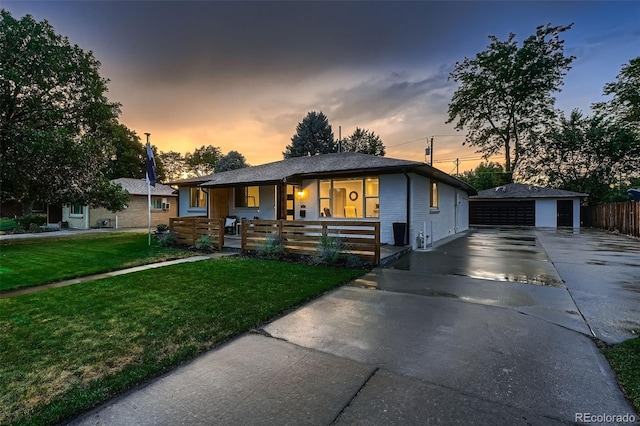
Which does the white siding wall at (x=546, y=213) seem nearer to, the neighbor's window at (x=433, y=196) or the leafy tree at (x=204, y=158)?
the neighbor's window at (x=433, y=196)

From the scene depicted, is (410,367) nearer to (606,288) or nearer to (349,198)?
(606,288)

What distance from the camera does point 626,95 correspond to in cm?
2477

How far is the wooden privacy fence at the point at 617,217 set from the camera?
14808 mm

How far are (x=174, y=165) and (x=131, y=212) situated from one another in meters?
26.8

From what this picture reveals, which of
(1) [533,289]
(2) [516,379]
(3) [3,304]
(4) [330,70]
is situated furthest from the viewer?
(4) [330,70]

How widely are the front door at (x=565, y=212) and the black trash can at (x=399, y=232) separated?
20198mm

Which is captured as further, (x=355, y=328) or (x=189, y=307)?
(x=189, y=307)

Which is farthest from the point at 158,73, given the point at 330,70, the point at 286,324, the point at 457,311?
the point at 457,311

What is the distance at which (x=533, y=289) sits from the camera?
207 inches

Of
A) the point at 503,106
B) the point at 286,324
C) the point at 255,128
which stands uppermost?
the point at 503,106

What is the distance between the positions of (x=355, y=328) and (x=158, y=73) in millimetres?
12659

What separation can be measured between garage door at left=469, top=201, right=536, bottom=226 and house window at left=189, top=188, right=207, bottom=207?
2201cm

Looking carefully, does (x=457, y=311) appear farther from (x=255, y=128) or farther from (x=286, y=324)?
(x=255, y=128)

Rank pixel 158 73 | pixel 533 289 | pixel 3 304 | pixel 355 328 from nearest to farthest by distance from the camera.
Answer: pixel 355 328 → pixel 3 304 → pixel 533 289 → pixel 158 73
